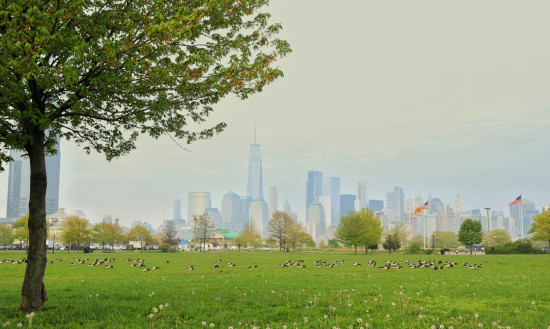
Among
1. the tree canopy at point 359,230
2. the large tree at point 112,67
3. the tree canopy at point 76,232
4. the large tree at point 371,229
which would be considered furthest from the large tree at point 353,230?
the large tree at point 112,67

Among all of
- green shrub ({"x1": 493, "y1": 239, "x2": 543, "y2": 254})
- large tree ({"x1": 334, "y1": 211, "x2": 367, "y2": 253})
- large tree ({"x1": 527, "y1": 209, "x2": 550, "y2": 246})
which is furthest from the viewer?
large tree ({"x1": 527, "y1": 209, "x2": 550, "y2": 246})

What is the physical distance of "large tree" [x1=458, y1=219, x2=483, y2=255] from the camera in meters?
70.8

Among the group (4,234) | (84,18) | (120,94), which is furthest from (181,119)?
(4,234)

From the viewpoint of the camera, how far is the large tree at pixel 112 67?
777 centimetres

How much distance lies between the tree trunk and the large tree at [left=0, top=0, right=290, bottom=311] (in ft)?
0.08

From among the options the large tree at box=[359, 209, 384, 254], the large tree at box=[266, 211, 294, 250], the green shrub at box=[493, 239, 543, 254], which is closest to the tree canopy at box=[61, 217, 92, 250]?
the large tree at box=[266, 211, 294, 250]

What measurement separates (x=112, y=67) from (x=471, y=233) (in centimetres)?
7494

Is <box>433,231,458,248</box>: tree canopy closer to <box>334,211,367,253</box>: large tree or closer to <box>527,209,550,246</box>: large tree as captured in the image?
<box>527,209,550,246</box>: large tree

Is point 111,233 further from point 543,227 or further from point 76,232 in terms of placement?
point 543,227

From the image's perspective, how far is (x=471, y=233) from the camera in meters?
71.2

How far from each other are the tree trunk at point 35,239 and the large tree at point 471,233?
74.2 metres

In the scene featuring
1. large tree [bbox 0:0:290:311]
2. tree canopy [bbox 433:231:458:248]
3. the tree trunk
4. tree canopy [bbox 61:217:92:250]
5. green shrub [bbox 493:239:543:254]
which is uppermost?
large tree [bbox 0:0:290:311]

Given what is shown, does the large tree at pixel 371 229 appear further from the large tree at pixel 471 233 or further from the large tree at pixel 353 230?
the large tree at pixel 471 233

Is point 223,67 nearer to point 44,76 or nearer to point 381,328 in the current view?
point 44,76
